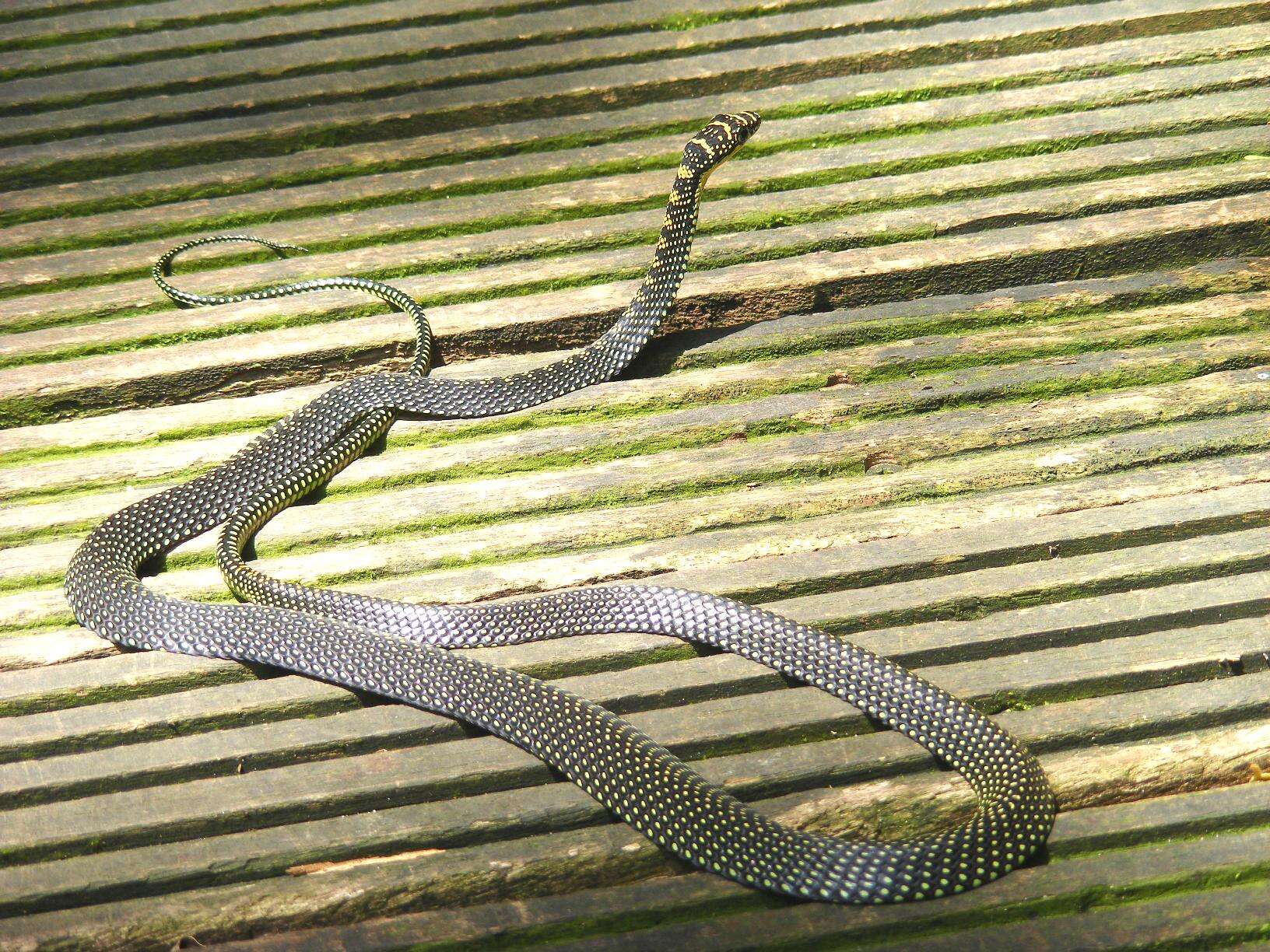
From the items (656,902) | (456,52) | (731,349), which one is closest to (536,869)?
(656,902)

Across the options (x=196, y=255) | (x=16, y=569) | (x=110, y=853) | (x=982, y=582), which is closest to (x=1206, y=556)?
(x=982, y=582)

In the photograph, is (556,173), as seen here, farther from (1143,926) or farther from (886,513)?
(1143,926)

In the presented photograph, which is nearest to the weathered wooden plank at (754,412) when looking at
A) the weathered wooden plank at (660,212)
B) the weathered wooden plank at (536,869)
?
the weathered wooden plank at (660,212)

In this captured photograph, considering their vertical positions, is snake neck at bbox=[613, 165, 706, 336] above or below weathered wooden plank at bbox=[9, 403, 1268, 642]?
above

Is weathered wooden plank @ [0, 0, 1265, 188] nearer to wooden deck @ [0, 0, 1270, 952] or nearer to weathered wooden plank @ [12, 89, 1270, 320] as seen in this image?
wooden deck @ [0, 0, 1270, 952]

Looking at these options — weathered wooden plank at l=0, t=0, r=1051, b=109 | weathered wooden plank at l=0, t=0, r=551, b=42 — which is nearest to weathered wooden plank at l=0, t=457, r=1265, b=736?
weathered wooden plank at l=0, t=0, r=1051, b=109

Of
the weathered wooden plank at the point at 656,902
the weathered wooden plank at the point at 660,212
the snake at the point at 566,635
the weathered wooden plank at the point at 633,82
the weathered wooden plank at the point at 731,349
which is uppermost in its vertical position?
the weathered wooden plank at the point at 633,82

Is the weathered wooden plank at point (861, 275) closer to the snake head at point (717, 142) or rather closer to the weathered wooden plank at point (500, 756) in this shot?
the snake head at point (717, 142)
